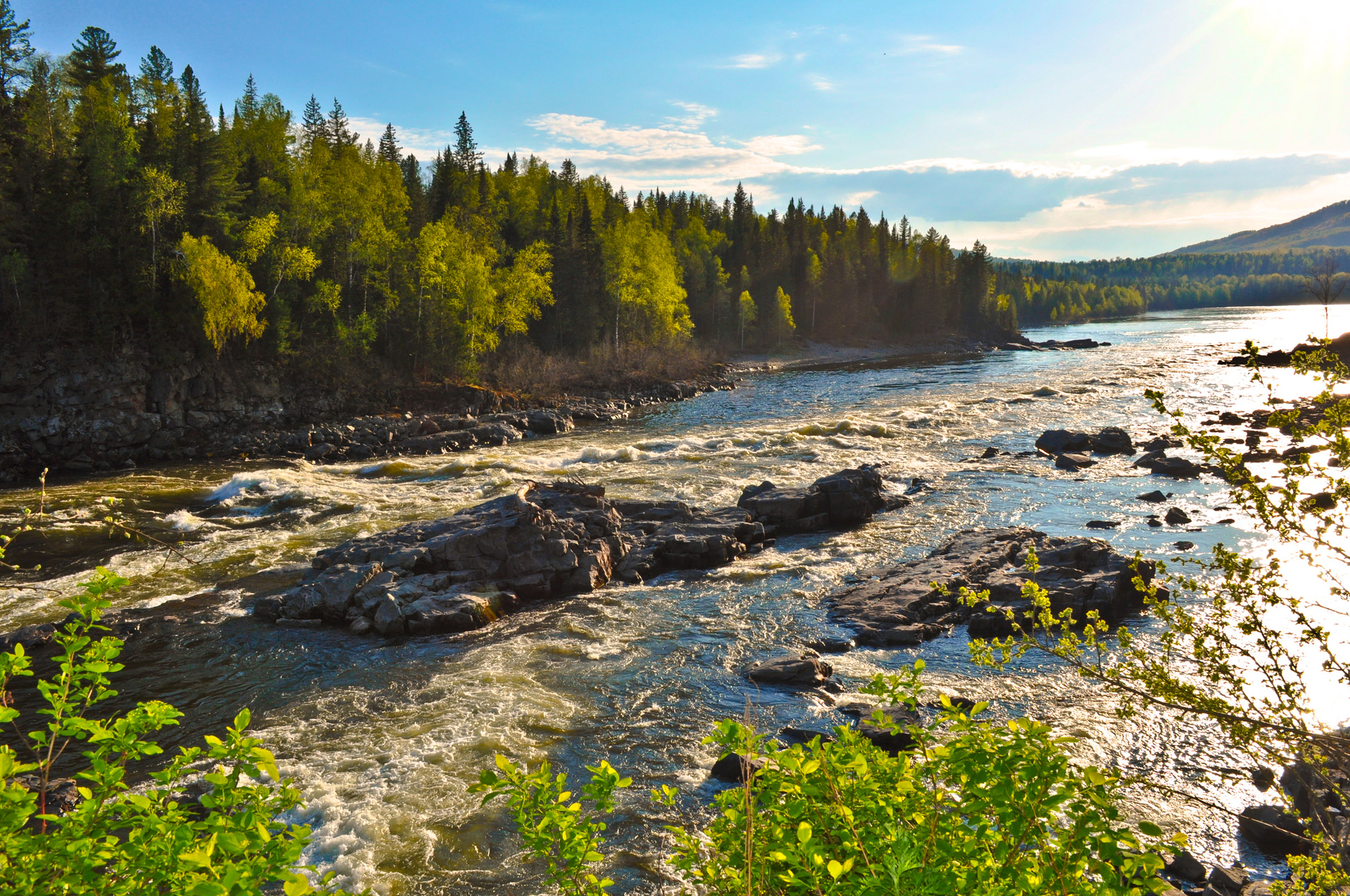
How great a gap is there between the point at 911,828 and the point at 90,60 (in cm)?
7493

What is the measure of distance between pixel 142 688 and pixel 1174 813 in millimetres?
16059

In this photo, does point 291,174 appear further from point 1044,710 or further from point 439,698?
point 1044,710

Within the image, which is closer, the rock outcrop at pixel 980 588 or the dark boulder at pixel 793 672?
the dark boulder at pixel 793 672

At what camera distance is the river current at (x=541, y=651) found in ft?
30.2

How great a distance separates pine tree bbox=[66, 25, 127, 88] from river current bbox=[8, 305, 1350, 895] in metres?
41.8

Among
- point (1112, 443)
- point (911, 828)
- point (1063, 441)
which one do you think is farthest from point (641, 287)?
point (911, 828)

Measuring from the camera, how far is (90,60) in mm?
54062

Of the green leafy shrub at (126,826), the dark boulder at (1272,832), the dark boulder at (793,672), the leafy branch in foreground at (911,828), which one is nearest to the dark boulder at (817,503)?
the dark boulder at (793,672)

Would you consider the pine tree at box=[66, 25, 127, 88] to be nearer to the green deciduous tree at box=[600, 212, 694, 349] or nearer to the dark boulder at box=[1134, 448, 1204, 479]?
the green deciduous tree at box=[600, 212, 694, 349]

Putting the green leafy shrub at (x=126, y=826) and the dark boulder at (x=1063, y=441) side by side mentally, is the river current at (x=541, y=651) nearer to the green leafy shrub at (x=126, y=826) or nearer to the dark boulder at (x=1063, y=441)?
the dark boulder at (x=1063, y=441)

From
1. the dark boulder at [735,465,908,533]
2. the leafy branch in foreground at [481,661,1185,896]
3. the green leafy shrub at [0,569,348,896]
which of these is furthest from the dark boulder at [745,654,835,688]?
the green leafy shrub at [0,569,348,896]

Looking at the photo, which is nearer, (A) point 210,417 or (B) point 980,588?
(B) point 980,588

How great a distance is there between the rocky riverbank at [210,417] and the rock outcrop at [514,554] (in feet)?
61.1

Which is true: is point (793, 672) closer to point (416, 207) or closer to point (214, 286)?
point (214, 286)
